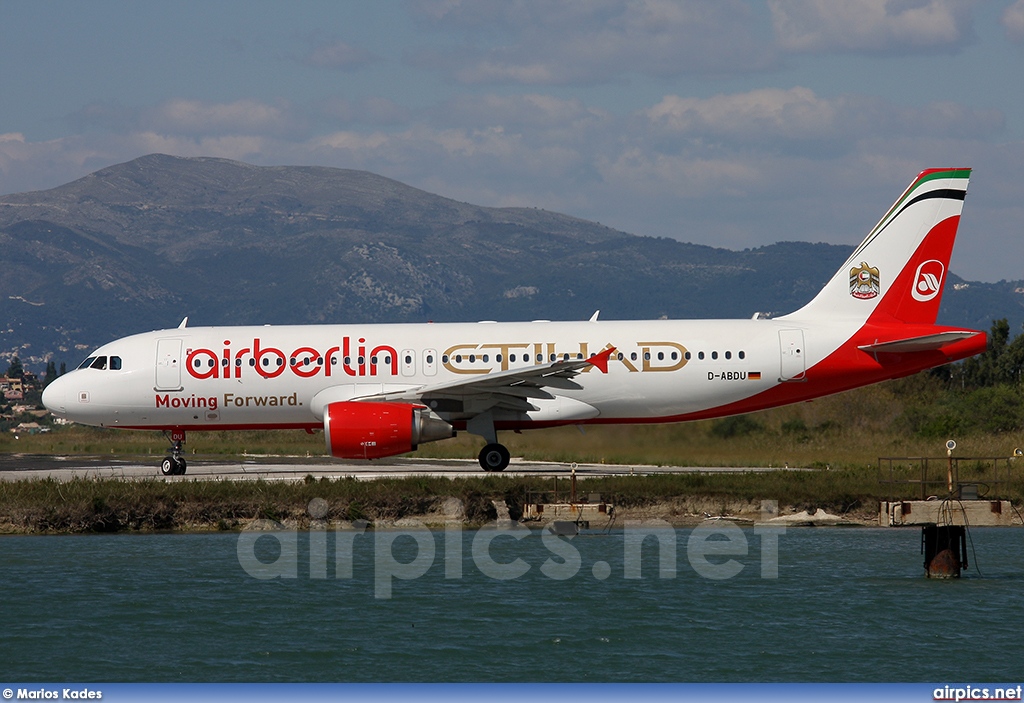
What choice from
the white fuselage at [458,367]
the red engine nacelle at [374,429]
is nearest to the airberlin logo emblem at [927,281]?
the white fuselage at [458,367]

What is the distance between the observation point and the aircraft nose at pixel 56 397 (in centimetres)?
3609

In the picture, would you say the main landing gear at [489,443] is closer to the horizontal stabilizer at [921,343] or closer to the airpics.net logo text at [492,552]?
the airpics.net logo text at [492,552]

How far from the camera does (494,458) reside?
34469mm

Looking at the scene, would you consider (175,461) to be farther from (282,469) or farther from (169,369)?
(282,469)

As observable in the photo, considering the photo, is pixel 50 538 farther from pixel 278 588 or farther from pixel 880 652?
pixel 880 652

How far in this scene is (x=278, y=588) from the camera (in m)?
24.1

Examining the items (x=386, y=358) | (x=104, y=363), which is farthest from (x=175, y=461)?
(x=386, y=358)

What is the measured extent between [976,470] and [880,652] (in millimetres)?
16333

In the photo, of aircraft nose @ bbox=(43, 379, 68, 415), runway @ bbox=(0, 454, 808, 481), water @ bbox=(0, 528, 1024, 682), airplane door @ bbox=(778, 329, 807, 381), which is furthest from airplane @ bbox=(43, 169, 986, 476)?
water @ bbox=(0, 528, 1024, 682)

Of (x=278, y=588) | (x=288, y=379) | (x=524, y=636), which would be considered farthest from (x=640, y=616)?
(x=288, y=379)

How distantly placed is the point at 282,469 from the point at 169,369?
4936 mm

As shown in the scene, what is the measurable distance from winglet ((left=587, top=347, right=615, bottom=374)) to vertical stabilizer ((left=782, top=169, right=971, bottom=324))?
17.2ft

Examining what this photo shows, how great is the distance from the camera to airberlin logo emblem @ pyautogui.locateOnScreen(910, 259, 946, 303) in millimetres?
35375

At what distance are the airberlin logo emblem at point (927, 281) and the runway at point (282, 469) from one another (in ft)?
20.3
